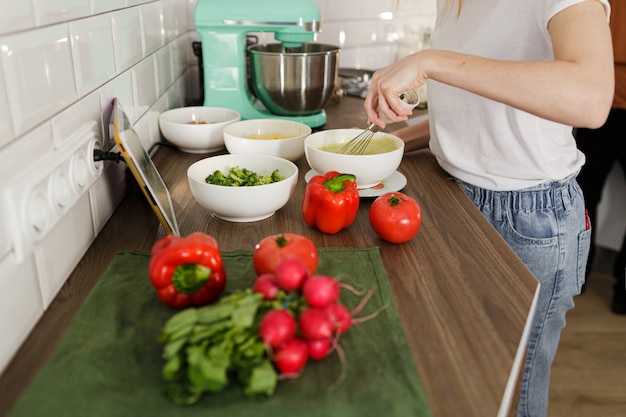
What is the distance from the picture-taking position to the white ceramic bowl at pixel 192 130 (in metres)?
1.41

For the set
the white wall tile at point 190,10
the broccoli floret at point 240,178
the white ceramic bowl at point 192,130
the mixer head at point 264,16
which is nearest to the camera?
the broccoli floret at point 240,178

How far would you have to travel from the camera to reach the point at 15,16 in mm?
708

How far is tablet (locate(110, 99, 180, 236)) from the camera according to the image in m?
0.90

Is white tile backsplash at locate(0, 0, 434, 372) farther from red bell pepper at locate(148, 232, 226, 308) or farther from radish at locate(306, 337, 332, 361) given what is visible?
radish at locate(306, 337, 332, 361)

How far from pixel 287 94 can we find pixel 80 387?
1110mm

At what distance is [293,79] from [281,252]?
0.90 m

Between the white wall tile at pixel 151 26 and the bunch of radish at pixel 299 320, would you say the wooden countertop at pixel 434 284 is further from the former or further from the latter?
the white wall tile at pixel 151 26

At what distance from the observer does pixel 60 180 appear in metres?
0.82

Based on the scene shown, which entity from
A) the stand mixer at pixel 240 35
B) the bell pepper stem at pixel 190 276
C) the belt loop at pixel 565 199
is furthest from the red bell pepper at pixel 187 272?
the stand mixer at pixel 240 35

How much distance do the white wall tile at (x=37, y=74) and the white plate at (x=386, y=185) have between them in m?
0.54

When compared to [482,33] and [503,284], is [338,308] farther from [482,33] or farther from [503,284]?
[482,33]

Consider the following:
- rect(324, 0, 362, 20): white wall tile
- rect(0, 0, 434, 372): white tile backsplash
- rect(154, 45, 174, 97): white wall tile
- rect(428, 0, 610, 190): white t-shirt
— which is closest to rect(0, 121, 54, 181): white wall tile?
rect(0, 0, 434, 372): white tile backsplash

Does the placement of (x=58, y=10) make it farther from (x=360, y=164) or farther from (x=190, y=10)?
(x=190, y=10)

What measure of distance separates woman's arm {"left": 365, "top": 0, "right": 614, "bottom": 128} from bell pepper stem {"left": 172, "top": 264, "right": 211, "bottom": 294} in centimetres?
53
